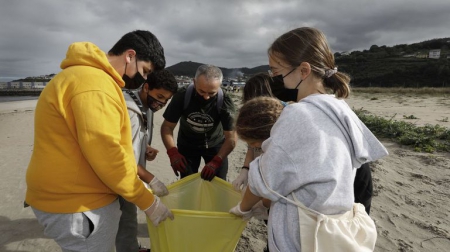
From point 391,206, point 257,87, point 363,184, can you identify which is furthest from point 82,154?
point 391,206

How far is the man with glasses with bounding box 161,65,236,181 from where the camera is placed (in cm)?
275

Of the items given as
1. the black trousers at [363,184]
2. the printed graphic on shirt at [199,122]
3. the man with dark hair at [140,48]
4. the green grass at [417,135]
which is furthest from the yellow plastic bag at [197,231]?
the green grass at [417,135]

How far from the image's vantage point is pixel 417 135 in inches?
246

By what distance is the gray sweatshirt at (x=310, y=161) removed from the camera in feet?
3.43

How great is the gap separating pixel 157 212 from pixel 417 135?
255 inches

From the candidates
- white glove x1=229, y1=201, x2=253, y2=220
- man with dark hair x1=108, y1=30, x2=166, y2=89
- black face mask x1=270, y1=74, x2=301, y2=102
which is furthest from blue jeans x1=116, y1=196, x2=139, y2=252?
black face mask x1=270, y1=74, x2=301, y2=102

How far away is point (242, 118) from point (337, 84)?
0.48 meters

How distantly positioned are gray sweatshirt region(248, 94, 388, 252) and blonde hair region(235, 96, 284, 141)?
285mm

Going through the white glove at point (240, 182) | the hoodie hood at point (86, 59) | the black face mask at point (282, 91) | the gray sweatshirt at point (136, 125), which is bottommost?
the white glove at point (240, 182)

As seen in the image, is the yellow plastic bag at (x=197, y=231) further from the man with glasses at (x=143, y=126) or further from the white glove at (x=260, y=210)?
the man with glasses at (x=143, y=126)

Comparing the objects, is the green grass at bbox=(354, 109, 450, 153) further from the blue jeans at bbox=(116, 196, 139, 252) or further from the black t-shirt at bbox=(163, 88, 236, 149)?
the blue jeans at bbox=(116, 196, 139, 252)

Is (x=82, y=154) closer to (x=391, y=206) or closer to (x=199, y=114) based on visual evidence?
(x=199, y=114)

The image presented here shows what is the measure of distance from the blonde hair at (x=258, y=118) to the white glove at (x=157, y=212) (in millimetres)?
643

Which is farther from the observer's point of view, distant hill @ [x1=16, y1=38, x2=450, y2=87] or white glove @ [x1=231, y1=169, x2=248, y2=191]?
distant hill @ [x1=16, y1=38, x2=450, y2=87]
